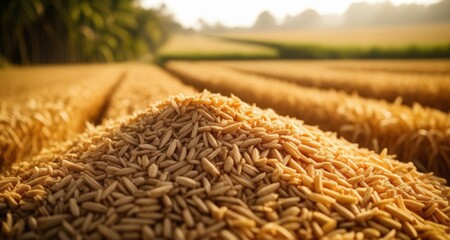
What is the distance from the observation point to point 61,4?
2652 cm

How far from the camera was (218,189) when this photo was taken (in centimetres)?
136

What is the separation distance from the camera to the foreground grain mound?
1254 mm

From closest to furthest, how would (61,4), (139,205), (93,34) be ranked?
(139,205)
(61,4)
(93,34)

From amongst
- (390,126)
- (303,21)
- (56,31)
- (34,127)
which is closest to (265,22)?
(303,21)

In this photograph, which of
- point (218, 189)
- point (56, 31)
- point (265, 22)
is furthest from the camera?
point (265, 22)

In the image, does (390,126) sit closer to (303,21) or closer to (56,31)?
(56,31)

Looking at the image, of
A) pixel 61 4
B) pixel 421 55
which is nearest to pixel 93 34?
pixel 61 4

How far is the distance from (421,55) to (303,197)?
25.3 m

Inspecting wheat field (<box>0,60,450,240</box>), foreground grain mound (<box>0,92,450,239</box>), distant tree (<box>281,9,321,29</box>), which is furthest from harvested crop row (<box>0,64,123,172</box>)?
distant tree (<box>281,9,321,29</box>)

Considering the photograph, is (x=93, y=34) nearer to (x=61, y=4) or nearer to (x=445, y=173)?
(x=61, y=4)

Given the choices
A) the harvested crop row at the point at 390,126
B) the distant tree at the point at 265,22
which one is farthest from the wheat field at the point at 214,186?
the distant tree at the point at 265,22

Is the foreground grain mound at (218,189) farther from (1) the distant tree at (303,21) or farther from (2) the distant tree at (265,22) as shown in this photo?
(2) the distant tree at (265,22)

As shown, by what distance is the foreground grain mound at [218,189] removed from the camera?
125 cm

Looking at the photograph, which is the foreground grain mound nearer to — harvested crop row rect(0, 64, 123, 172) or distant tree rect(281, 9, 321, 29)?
harvested crop row rect(0, 64, 123, 172)
